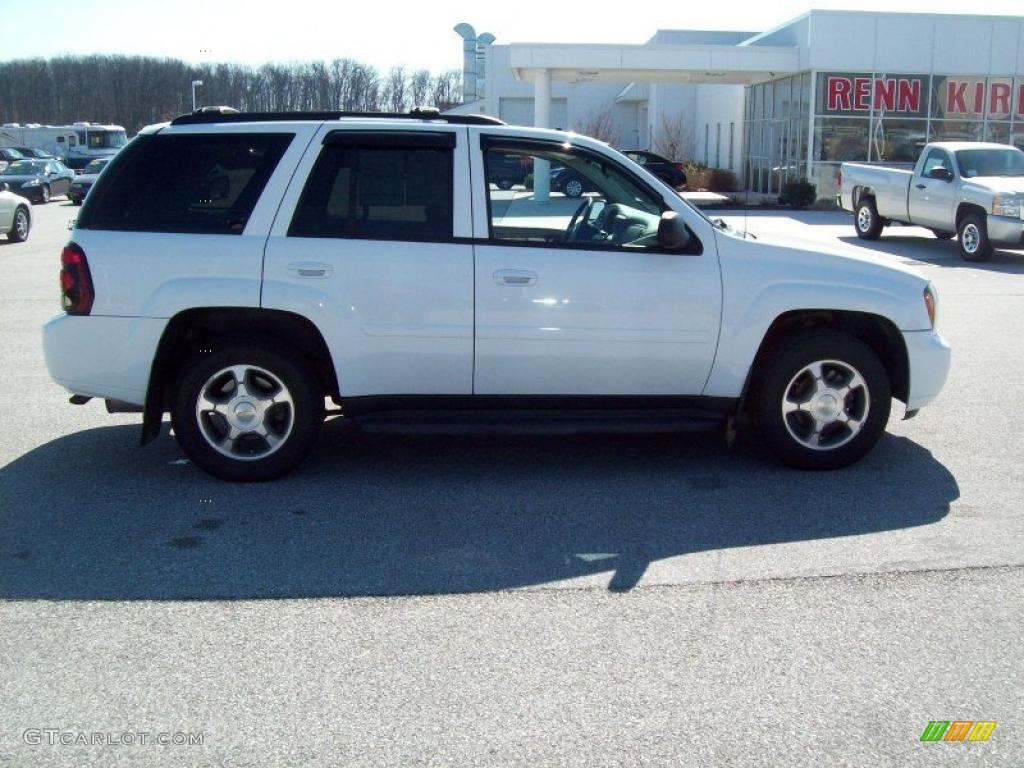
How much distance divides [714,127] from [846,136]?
1213cm

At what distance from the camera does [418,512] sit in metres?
5.68

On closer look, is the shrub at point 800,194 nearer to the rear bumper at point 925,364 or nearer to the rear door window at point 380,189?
the rear bumper at point 925,364

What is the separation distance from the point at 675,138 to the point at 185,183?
134ft

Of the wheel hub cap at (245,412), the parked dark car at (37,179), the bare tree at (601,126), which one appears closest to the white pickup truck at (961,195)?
the wheel hub cap at (245,412)

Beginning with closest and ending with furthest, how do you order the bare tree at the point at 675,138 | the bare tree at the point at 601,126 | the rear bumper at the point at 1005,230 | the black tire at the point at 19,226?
the rear bumper at the point at 1005,230, the black tire at the point at 19,226, the bare tree at the point at 601,126, the bare tree at the point at 675,138

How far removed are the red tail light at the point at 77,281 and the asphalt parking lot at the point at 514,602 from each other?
1.00 meters

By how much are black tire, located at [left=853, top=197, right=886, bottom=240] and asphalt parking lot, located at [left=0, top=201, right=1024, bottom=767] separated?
1555 centimetres

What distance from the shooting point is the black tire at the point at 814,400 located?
Result: 6.25m

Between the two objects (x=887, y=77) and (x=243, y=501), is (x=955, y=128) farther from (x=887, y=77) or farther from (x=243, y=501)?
(x=243, y=501)

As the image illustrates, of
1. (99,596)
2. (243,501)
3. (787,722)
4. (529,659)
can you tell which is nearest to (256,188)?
(243,501)

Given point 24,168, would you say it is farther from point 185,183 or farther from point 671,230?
point 671,230

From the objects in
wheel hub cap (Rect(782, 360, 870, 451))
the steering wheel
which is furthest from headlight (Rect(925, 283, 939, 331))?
the steering wheel

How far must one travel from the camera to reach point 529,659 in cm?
404
